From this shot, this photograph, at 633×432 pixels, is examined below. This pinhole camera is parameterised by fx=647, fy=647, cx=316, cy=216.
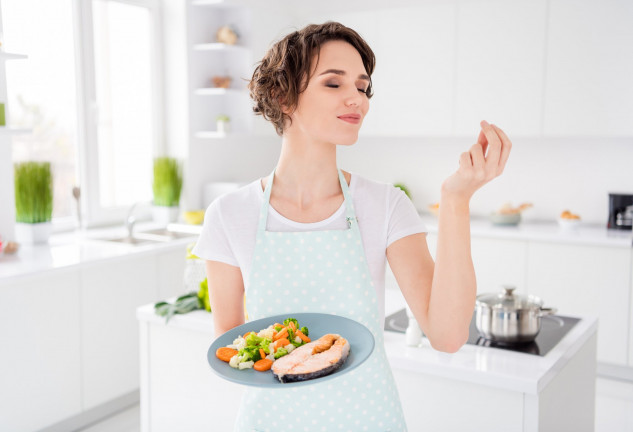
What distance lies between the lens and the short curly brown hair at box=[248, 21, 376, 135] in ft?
3.86

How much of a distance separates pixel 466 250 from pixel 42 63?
140 inches

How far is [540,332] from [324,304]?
116cm

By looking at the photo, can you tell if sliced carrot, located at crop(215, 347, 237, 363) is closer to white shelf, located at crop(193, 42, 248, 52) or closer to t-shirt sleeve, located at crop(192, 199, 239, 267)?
t-shirt sleeve, located at crop(192, 199, 239, 267)

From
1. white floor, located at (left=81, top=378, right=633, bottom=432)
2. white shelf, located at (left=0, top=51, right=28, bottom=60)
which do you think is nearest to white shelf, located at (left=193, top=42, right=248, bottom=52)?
white shelf, located at (left=0, top=51, right=28, bottom=60)

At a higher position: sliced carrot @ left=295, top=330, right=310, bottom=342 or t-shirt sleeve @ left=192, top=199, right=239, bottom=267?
t-shirt sleeve @ left=192, top=199, right=239, bottom=267

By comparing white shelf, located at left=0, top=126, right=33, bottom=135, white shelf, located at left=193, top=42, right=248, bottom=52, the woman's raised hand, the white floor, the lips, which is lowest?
the white floor

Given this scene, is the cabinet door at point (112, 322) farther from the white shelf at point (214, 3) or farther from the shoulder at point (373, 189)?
the shoulder at point (373, 189)

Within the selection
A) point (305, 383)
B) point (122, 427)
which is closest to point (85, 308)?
point (122, 427)

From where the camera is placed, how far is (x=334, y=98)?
1160 mm

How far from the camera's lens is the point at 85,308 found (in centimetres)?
327

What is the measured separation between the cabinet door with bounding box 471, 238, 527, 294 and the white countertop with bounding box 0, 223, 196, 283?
1909 mm

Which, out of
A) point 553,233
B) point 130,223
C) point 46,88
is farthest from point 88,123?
point 553,233

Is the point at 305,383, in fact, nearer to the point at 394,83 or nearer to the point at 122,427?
the point at 122,427

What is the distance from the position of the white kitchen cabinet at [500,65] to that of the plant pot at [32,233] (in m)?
2.83
